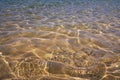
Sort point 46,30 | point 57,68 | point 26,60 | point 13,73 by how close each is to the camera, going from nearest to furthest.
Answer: point 13,73, point 57,68, point 26,60, point 46,30

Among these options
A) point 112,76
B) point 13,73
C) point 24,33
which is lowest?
point 112,76

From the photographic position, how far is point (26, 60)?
315cm

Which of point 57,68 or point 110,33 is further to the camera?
point 110,33

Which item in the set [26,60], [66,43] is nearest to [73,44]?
[66,43]

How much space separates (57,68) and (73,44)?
49.6 inches

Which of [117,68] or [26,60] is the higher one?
[26,60]

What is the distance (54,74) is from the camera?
2.81 meters

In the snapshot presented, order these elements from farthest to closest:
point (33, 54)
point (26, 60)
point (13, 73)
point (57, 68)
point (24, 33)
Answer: point (24, 33) < point (33, 54) < point (26, 60) < point (57, 68) < point (13, 73)

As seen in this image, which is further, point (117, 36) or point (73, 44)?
point (117, 36)

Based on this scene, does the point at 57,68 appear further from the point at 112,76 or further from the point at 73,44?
the point at 73,44

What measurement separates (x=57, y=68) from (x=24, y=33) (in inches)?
84.3

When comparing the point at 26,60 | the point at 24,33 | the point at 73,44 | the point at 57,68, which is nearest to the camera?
the point at 57,68

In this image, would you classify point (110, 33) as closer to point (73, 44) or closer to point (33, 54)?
point (73, 44)

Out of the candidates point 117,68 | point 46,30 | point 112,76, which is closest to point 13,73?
point 112,76
